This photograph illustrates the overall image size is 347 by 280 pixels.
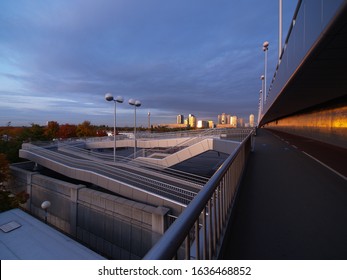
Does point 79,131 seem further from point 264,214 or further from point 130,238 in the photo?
point 264,214

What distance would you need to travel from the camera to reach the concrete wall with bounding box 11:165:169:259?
1210cm

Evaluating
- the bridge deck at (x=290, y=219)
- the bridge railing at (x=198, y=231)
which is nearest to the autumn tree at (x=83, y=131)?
the bridge deck at (x=290, y=219)

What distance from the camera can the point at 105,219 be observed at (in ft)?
46.5

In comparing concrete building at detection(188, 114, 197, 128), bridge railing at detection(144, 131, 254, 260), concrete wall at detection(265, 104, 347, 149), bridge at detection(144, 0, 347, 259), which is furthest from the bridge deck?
concrete building at detection(188, 114, 197, 128)

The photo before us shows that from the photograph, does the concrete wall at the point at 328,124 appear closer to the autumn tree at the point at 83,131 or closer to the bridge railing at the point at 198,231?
the bridge railing at the point at 198,231

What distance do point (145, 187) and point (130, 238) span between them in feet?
11.4

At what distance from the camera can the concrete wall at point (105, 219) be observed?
12.1 metres

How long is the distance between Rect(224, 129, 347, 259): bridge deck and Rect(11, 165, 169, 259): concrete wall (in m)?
7.38

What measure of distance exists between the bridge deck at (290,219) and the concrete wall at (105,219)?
24.2 ft

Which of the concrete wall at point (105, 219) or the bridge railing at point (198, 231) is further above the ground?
the bridge railing at point (198, 231)

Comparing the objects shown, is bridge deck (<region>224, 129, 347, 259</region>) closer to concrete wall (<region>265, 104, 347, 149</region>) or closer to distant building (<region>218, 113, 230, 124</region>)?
concrete wall (<region>265, 104, 347, 149</region>)

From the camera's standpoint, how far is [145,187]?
49.7 ft

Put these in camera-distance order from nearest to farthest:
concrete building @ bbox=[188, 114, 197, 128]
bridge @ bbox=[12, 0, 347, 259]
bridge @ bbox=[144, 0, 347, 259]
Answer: bridge @ bbox=[144, 0, 347, 259] → bridge @ bbox=[12, 0, 347, 259] → concrete building @ bbox=[188, 114, 197, 128]
